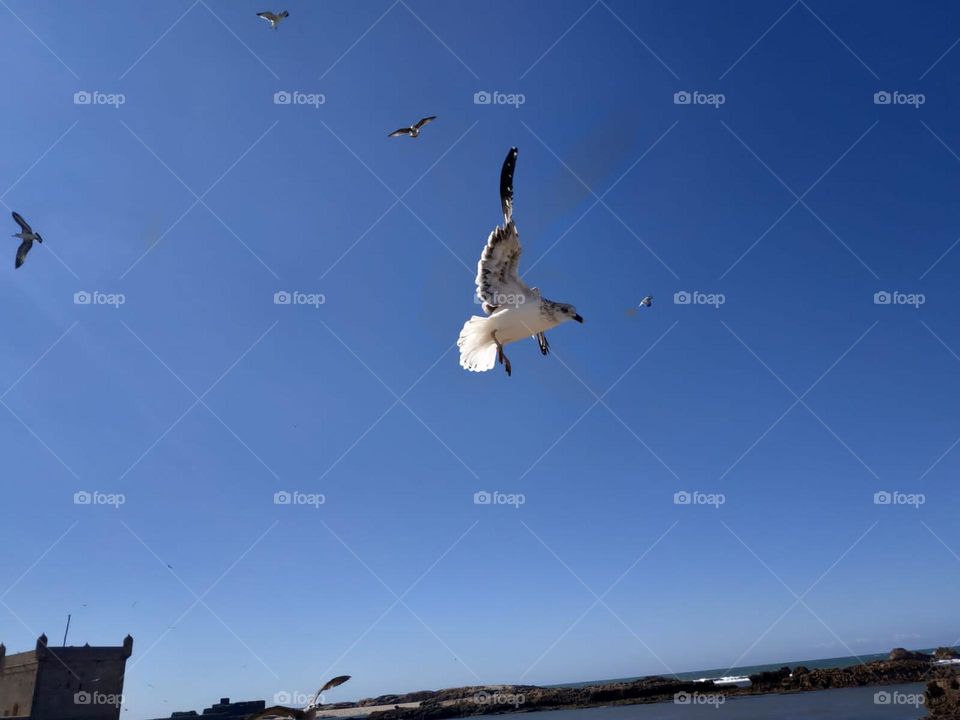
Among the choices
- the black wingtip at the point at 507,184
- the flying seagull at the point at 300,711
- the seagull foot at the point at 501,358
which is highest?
the black wingtip at the point at 507,184

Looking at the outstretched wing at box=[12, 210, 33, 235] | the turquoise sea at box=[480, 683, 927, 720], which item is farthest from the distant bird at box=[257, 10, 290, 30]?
the turquoise sea at box=[480, 683, 927, 720]

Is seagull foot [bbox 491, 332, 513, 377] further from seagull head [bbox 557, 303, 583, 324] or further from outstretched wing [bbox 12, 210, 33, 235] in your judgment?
outstretched wing [bbox 12, 210, 33, 235]

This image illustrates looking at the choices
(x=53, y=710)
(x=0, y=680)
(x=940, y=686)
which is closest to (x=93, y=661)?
(x=53, y=710)

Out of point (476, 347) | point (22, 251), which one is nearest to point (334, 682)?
point (476, 347)

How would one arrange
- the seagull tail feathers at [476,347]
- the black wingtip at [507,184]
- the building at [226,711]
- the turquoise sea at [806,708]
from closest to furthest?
the black wingtip at [507,184]
the seagull tail feathers at [476,347]
the turquoise sea at [806,708]
the building at [226,711]

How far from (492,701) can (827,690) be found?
4436 centimetres

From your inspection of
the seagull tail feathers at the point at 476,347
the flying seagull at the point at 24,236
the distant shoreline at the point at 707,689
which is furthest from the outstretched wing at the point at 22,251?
the distant shoreline at the point at 707,689

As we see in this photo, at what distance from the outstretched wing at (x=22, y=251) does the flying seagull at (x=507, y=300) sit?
1189 centimetres

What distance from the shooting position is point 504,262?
11398 millimetres

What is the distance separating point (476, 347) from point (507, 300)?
4.75ft

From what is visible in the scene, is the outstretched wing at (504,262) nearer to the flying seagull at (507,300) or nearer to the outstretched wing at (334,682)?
the flying seagull at (507,300)

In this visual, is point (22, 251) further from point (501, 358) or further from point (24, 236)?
point (501, 358)

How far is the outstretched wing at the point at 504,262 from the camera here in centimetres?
1118

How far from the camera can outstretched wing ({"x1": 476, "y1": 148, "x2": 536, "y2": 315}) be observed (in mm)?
11180
